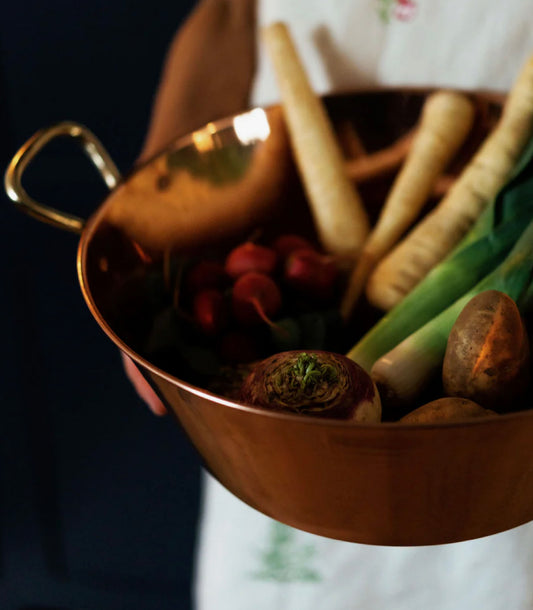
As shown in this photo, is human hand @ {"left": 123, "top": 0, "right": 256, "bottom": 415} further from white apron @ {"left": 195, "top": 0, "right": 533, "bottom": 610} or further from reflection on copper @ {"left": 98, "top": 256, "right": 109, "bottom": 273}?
reflection on copper @ {"left": 98, "top": 256, "right": 109, "bottom": 273}

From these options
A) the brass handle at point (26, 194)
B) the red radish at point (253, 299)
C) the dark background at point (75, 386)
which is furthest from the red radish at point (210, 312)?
the dark background at point (75, 386)

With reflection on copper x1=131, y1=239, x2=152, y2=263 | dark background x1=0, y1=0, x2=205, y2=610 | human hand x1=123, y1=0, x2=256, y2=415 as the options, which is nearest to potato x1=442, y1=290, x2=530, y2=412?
reflection on copper x1=131, y1=239, x2=152, y2=263

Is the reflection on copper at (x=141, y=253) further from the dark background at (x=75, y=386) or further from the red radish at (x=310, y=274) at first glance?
the dark background at (x=75, y=386)

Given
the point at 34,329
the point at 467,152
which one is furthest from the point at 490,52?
the point at 34,329

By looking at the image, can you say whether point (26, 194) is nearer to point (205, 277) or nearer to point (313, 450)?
point (205, 277)

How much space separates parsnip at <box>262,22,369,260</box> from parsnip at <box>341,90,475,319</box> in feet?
0.08

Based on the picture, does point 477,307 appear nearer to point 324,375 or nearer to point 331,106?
point 324,375

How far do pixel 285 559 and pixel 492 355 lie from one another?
0.44 meters

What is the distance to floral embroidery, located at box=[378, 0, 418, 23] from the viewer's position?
2.31 feet

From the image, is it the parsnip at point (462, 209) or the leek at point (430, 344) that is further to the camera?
the parsnip at point (462, 209)

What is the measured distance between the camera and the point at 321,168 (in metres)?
0.68

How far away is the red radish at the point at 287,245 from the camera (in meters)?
0.62

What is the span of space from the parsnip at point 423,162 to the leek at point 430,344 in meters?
0.18

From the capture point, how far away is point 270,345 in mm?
541
